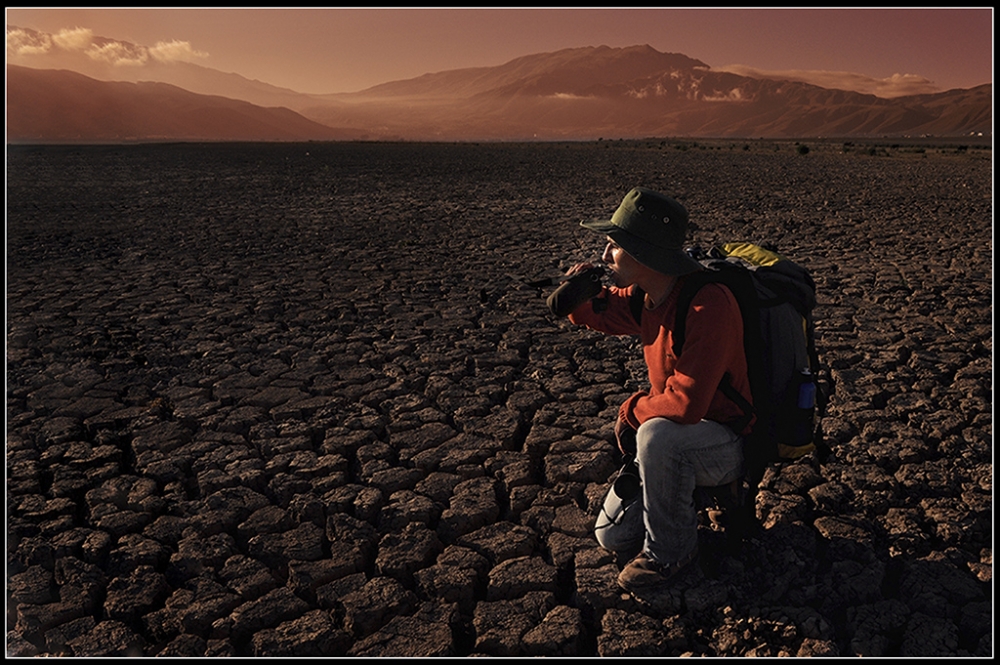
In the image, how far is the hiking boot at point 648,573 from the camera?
2.70 meters

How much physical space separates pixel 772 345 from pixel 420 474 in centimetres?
183

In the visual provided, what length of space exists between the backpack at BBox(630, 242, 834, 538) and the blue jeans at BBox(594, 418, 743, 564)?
3.5 inches

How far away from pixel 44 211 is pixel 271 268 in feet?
24.9

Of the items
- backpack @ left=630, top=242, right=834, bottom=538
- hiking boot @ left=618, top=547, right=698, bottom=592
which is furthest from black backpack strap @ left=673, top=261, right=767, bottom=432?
hiking boot @ left=618, top=547, right=698, bottom=592

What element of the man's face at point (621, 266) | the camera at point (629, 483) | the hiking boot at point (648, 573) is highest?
the man's face at point (621, 266)

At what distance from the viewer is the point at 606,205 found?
1398 centimetres

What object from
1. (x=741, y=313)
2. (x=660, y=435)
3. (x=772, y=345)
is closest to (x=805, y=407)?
(x=772, y=345)

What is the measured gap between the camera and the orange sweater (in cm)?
234

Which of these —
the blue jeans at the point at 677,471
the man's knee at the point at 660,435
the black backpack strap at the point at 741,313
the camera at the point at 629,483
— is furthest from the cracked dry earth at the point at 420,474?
the black backpack strap at the point at 741,313

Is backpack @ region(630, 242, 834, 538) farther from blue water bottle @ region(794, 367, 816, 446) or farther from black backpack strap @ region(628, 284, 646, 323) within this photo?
black backpack strap @ region(628, 284, 646, 323)

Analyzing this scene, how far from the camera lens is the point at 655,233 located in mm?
2434

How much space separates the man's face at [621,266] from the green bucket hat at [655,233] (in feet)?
0.21

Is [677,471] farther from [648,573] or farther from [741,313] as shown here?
[741,313]

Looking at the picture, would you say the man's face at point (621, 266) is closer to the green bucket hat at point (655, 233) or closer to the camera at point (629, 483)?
the green bucket hat at point (655, 233)
